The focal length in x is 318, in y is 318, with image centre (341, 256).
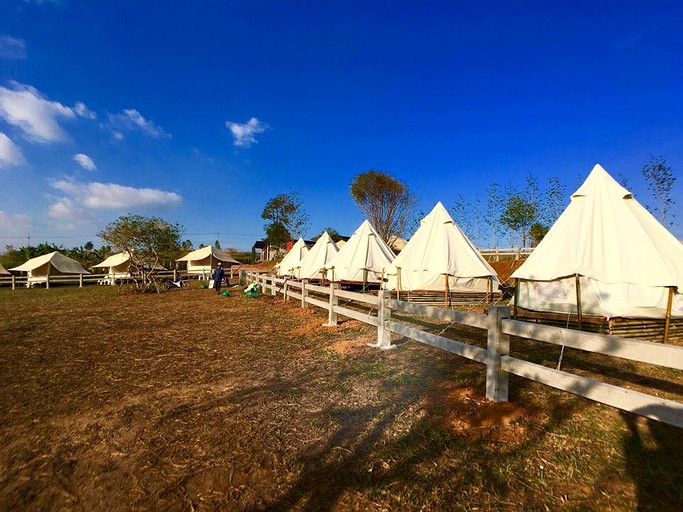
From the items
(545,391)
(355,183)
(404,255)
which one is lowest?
(545,391)

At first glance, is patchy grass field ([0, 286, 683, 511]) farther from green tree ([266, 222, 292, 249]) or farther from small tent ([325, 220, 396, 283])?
green tree ([266, 222, 292, 249])

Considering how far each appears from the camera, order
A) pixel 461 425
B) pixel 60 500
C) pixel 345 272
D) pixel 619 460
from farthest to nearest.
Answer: pixel 345 272
pixel 461 425
pixel 619 460
pixel 60 500

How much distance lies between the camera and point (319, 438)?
10.9 feet

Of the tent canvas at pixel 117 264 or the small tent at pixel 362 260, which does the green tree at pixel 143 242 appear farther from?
the small tent at pixel 362 260

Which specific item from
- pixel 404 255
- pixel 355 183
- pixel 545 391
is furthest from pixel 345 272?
pixel 355 183

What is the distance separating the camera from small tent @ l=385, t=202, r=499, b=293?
13.6 metres

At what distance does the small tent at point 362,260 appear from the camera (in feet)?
53.6

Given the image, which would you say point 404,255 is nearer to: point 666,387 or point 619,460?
point 666,387

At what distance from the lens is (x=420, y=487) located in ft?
8.44

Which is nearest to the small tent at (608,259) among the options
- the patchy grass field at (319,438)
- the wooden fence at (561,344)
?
the patchy grass field at (319,438)

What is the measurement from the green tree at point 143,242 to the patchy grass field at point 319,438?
54.6ft

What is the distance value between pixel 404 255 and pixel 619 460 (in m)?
12.2

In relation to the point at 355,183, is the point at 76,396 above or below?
below

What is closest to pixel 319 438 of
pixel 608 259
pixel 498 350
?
pixel 498 350
